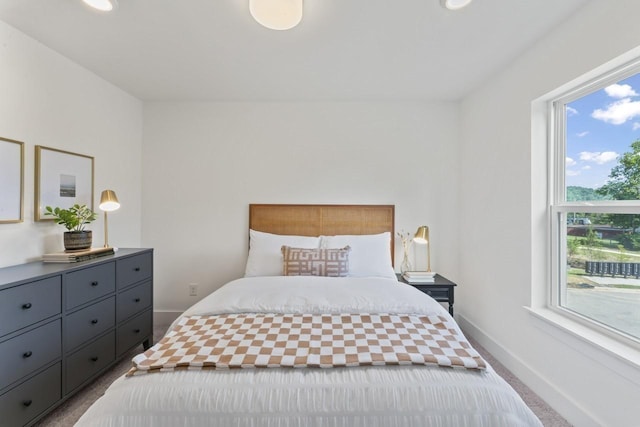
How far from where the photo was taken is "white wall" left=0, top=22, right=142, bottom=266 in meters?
1.95

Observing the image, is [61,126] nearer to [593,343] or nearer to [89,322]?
[89,322]

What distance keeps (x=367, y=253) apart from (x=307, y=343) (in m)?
1.43

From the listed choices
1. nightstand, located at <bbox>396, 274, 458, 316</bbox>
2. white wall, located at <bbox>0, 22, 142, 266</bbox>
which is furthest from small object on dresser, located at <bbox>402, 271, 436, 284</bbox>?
white wall, located at <bbox>0, 22, 142, 266</bbox>

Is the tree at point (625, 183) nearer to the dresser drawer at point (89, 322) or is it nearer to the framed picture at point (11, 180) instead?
the dresser drawer at point (89, 322)

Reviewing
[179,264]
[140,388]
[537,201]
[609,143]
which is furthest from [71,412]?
[609,143]

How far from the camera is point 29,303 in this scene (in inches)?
63.6

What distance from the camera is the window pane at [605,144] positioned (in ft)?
5.28

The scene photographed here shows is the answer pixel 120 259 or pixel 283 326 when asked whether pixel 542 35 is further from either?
pixel 120 259

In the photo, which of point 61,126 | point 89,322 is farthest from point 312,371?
point 61,126

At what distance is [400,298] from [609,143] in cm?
155

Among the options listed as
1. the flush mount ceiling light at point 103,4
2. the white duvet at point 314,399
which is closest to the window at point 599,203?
the white duvet at point 314,399

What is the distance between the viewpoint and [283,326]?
1616mm

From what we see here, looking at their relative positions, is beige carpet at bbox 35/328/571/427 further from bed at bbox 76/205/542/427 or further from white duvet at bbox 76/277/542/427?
white duvet at bbox 76/277/542/427

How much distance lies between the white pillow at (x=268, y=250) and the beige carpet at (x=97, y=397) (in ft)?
4.19
